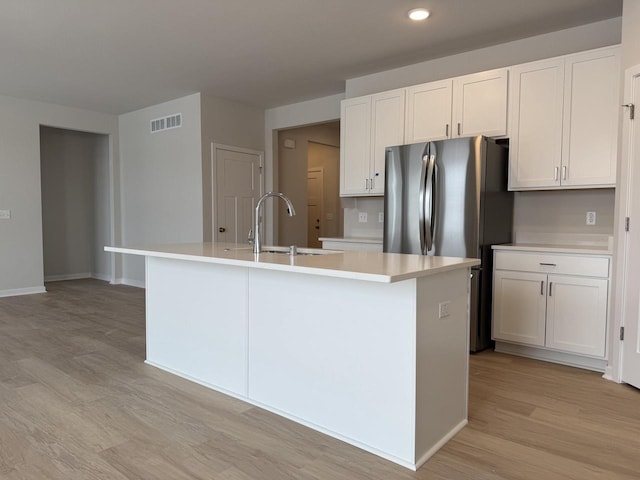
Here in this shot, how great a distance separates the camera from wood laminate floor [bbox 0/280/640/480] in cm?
190

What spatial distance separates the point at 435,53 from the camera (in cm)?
424

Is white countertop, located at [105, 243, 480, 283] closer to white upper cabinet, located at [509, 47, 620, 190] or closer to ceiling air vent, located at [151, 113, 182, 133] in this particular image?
white upper cabinet, located at [509, 47, 620, 190]

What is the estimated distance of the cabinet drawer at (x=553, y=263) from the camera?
3.11 meters

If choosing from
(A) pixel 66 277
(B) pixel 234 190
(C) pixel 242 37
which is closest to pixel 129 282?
(A) pixel 66 277

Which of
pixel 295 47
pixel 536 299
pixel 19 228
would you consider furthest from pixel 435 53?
pixel 19 228

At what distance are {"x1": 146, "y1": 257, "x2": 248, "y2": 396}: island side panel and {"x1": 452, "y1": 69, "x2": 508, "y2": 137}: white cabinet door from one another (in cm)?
238

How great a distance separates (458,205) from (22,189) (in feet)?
18.7

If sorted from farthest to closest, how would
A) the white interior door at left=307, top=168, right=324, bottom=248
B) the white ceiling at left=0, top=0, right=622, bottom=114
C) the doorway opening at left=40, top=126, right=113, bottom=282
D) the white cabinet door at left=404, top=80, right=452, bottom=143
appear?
the white interior door at left=307, top=168, right=324, bottom=248
the doorway opening at left=40, top=126, right=113, bottom=282
the white cabinet door at left=404, top=80, right=452, bottom=143
the white ceiling at left=0, top=0, right=622, bottom=114

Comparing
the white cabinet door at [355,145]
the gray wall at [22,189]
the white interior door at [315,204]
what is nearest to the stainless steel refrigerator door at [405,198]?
the white cabinet door at [355,145]

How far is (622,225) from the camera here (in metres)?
2.90

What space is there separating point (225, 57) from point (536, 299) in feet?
11.5

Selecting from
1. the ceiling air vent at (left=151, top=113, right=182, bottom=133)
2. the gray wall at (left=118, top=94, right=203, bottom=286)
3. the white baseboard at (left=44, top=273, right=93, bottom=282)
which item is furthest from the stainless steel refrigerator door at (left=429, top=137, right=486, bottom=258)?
the white baseboard at (left=44, top=273, right=93, bottom=282)

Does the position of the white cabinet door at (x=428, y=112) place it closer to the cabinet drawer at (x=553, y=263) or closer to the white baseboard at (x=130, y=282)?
the cabinet drawer at (x=553, y=263)

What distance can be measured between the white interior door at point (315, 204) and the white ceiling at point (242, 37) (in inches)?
110
